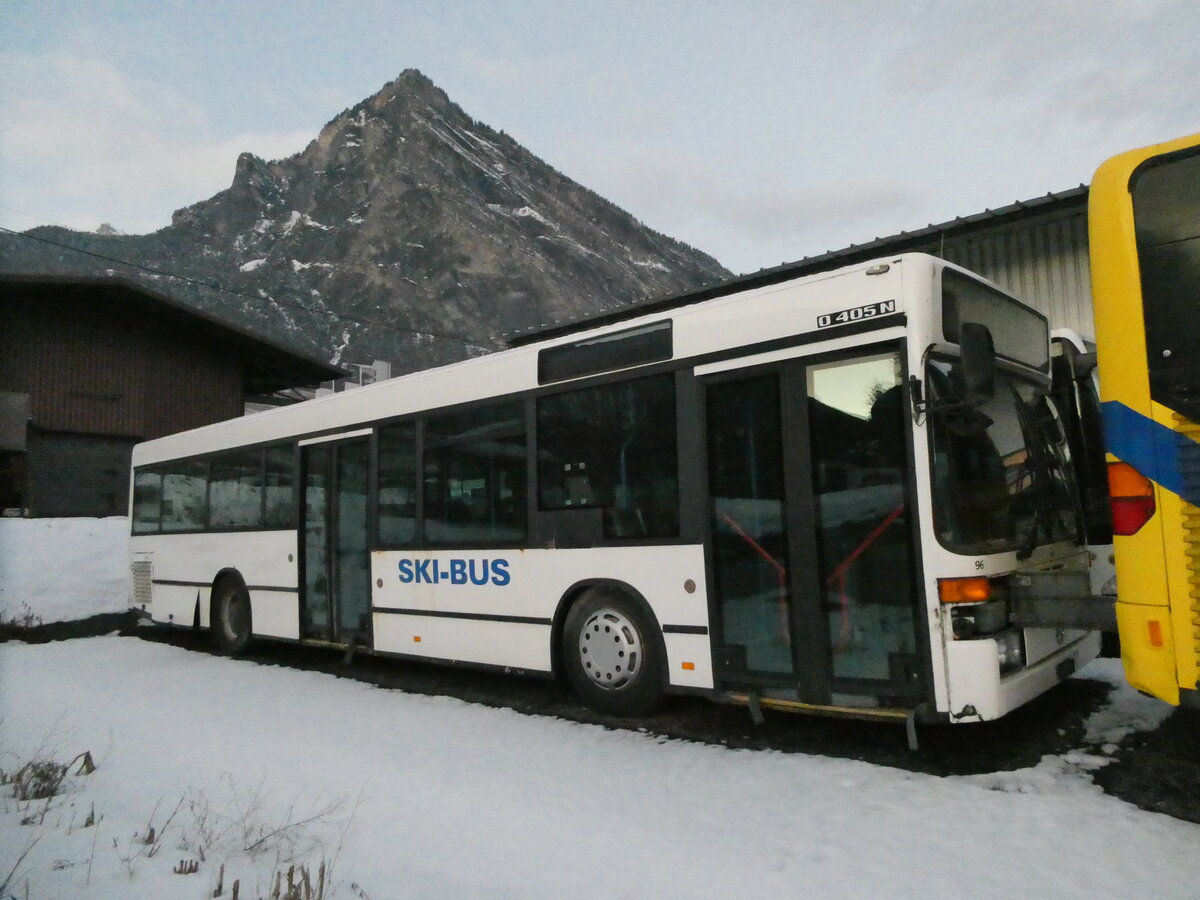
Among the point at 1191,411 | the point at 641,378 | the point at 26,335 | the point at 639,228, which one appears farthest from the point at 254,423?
the point at 639,228

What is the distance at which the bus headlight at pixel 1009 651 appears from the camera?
4.27 meters

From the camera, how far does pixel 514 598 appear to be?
6.54 m

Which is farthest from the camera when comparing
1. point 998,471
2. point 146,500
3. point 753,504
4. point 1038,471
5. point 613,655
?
point 146,500

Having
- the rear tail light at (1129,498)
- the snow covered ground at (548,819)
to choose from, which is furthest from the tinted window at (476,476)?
the rear tail light at (1129,498)

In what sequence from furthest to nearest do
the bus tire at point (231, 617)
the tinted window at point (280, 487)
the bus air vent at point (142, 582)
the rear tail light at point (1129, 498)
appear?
the bus air vent at point (142, 582) → the bus tire at point (231, 617) → the tinted window at point (280, 487) → the rear tail light at point (1129, 498)

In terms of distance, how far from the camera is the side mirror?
13.5ft

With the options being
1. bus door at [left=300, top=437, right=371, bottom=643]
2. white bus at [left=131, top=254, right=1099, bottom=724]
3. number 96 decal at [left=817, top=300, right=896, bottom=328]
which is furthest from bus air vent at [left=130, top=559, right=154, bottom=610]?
number 96 decal at [left=817, top=300, right=896, bottom=328]

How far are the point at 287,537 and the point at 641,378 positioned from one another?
17.4ft

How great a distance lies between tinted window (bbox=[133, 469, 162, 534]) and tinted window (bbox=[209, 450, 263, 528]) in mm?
1851

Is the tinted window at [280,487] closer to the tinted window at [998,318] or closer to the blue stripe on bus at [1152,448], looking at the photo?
the tinted window at [998,318]

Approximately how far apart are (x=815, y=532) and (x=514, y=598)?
2787mm

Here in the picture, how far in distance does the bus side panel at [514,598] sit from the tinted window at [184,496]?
4.15 meters

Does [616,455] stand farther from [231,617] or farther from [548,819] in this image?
[231,617]

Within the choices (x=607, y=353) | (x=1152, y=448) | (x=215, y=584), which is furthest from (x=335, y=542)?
(x=1152, y=448)
